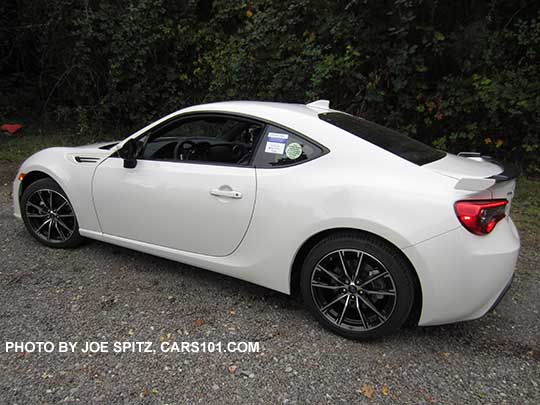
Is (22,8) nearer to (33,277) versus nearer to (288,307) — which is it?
(33,277)

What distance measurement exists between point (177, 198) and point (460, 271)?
191cm

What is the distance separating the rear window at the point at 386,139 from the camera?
8.53 ft

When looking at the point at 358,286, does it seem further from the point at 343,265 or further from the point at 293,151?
the point at 293,151

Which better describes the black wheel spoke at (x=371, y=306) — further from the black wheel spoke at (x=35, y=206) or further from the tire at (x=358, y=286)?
the black wheel spoke at (x=35, y=206)

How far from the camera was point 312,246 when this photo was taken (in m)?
2.62

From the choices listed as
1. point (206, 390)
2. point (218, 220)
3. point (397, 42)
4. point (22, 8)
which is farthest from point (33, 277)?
point (22, 8)

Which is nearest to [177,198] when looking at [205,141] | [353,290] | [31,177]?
[205,141]

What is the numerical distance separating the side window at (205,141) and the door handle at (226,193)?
0.23 metres

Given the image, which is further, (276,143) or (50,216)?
(50,216)

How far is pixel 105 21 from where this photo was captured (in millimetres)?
7371

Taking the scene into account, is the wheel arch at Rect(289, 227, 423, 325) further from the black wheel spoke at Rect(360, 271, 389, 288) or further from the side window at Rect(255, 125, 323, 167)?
the side window at Rect(255, 125, 323, 167)

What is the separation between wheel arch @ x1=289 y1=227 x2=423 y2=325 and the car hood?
0.55m

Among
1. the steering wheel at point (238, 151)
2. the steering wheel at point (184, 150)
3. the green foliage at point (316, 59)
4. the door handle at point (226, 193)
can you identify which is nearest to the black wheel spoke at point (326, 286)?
the door handle at point (226, 193)

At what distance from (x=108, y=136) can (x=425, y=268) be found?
763 cm
